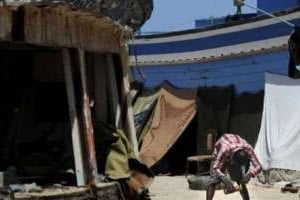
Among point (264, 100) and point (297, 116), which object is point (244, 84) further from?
point (297, 116)

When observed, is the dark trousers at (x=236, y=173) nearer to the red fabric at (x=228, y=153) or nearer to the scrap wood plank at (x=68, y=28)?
the red fabric at (x=228, y=153)

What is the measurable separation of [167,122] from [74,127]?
31.5 ft

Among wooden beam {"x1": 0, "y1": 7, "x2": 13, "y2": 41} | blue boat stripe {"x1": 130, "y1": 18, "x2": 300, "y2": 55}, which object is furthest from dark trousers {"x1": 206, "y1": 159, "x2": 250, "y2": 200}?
blue boat stripe {"x1": 130, "y1": 18, "x2": 300, "y2": 55}

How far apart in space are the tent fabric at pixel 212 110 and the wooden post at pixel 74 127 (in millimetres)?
8752

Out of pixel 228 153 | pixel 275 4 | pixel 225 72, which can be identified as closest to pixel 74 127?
pixel 228 153

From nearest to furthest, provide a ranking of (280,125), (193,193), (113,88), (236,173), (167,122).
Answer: (236,173) → (113,88) → (193,193) → (280,125) → (167,122)

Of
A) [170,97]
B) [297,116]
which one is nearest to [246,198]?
[297,116]

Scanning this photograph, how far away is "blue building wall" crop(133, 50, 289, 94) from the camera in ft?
54.5

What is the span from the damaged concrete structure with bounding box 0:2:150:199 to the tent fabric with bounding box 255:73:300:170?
5025mm

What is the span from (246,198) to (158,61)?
419 inches

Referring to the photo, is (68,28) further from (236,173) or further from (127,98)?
(236,173)

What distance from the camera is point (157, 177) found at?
18.0 metres

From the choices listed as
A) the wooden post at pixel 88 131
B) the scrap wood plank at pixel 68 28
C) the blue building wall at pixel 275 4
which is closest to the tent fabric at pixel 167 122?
the blue building wall at pixel 275 4

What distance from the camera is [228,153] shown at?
31.9 feet
